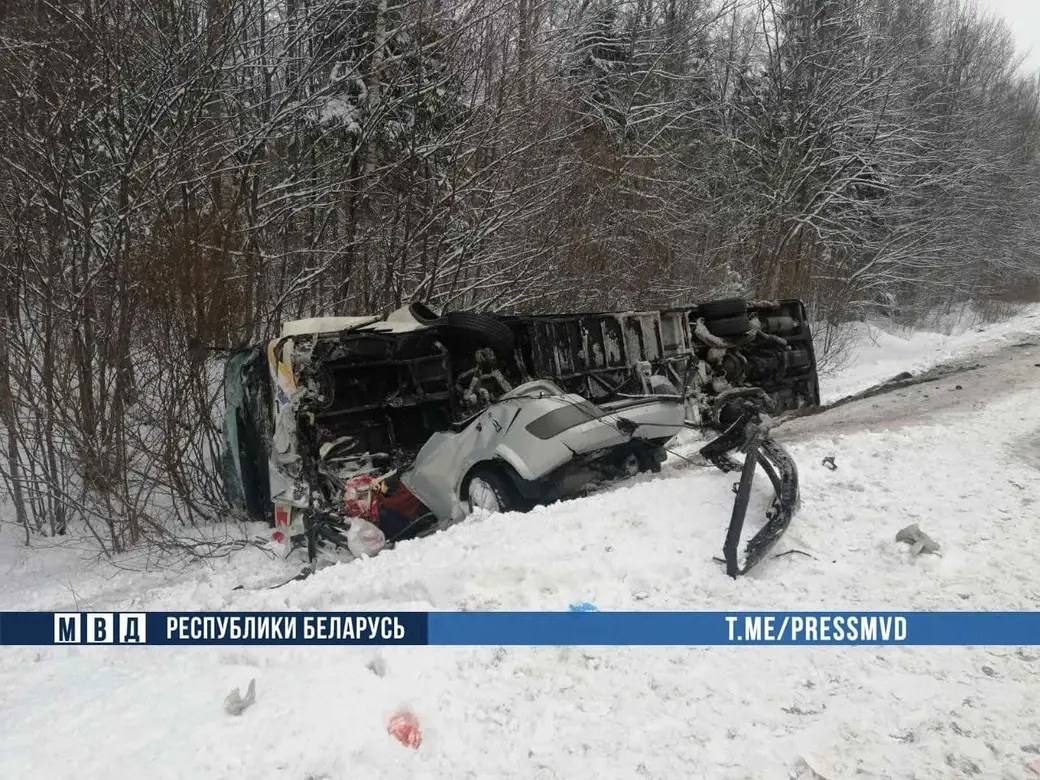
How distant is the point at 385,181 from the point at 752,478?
772cm

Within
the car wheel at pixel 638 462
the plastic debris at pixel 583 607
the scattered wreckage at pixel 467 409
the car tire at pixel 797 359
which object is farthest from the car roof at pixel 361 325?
the car tire at pixel 797 359

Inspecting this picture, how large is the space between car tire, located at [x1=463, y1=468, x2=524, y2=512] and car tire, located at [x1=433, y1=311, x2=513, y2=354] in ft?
4.82

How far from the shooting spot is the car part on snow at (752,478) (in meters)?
3.58

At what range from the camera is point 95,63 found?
6402 millimetres

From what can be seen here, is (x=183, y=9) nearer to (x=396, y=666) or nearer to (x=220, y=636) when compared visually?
(x=220, y=636)

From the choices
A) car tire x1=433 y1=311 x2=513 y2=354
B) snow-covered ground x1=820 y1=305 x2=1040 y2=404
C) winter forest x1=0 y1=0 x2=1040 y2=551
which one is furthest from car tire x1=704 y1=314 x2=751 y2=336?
snow-covered ground x1=820 y1=305 x2=1040 y2=404

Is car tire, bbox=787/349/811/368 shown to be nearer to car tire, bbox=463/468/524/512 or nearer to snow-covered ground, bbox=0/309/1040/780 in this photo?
snow-covered ground, bbox=0/309/1040/780

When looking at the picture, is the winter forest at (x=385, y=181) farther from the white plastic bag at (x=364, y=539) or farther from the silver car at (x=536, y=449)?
the silver car at (x=536, y=449)

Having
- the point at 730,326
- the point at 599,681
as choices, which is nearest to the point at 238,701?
the point at 599,681

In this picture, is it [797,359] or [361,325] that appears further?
[797,359]

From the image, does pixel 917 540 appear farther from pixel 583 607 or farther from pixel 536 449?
pixel 536 449

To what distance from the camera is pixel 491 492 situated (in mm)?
5145

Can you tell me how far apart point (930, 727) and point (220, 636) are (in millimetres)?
2897

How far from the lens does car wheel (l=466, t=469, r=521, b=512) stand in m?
5.04
